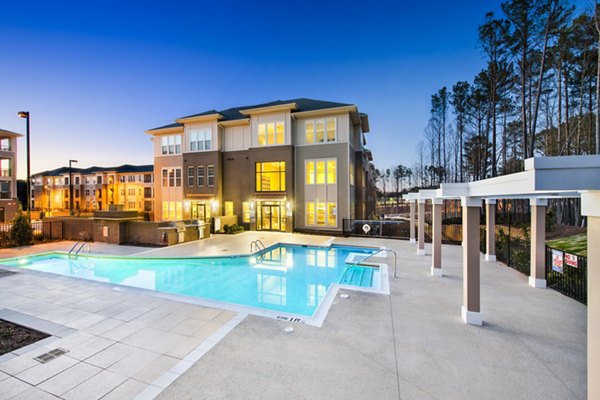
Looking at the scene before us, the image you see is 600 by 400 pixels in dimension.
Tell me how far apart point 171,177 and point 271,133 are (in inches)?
435

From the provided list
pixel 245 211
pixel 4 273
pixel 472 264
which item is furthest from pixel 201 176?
pixel 472 264

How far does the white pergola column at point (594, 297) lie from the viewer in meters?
2.05

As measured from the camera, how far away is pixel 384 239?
15.3 meters

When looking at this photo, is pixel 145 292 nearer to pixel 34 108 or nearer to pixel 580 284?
pixel 580 284

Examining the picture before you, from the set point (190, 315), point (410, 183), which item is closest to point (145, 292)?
point (190, 315)

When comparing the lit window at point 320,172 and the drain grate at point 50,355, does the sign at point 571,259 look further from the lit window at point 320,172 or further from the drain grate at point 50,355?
the lit window at point 320,172

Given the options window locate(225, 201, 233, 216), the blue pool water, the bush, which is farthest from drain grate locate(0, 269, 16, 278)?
window locate(225, 201, 233, 216)

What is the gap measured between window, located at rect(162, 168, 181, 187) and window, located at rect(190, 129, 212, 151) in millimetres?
2976

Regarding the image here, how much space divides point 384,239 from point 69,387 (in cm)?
1475

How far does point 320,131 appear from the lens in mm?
18391

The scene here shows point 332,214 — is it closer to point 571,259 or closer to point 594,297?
point 571,259

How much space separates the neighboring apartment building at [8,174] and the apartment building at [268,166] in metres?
16.7

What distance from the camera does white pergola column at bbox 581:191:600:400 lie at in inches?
80.7

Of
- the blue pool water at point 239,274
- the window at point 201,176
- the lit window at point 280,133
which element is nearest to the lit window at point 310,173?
the lit window at point 280,133
